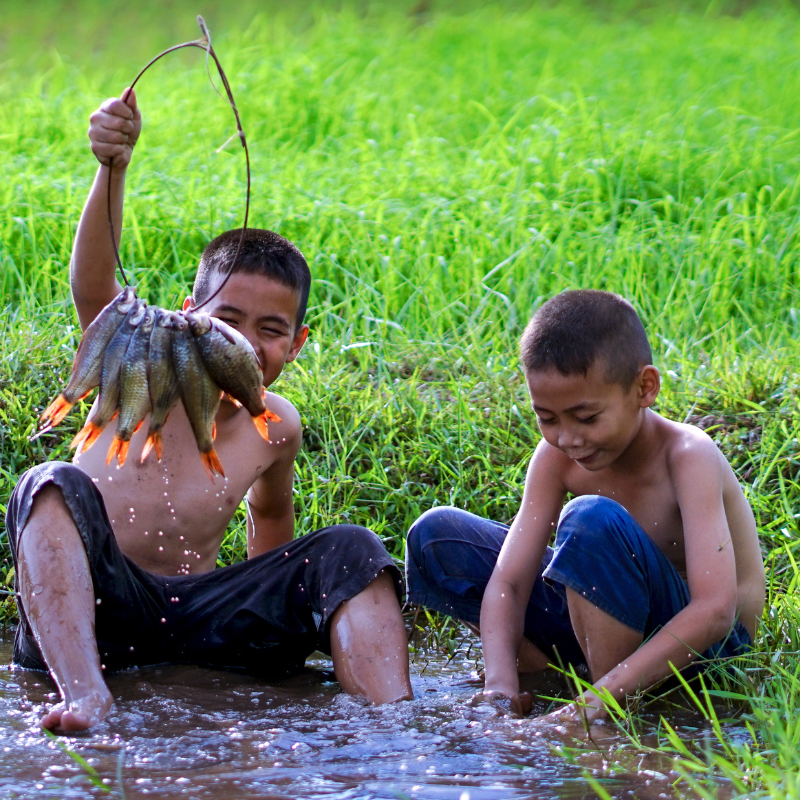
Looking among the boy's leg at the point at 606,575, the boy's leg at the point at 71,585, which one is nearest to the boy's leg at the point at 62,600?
the boy's leg at the point at 71,585

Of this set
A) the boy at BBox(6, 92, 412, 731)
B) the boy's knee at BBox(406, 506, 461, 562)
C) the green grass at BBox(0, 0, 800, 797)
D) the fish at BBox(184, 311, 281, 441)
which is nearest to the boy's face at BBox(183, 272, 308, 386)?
the boy at BBox(6, 92, 412, 731)

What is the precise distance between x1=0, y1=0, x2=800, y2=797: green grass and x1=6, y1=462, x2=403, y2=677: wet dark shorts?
2.58ft

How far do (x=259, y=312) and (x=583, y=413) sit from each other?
916mm

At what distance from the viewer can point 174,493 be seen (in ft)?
9.27

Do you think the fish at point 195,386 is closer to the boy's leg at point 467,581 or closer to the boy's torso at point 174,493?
the boy's torso at point 174,493

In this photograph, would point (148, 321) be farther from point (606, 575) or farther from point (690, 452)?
point (690, 452)

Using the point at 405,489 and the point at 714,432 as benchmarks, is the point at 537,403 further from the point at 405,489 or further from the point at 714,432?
the point at 714,432

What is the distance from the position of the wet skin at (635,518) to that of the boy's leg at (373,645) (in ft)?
0.74

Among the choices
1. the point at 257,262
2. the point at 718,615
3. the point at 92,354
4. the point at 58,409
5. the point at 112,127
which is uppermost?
the point at 112,127

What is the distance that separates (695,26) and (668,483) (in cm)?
838

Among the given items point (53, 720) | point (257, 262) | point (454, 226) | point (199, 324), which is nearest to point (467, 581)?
point (257, 262)

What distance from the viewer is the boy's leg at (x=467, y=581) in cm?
289

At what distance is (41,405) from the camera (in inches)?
157

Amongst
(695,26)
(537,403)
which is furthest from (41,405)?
(695,26)
